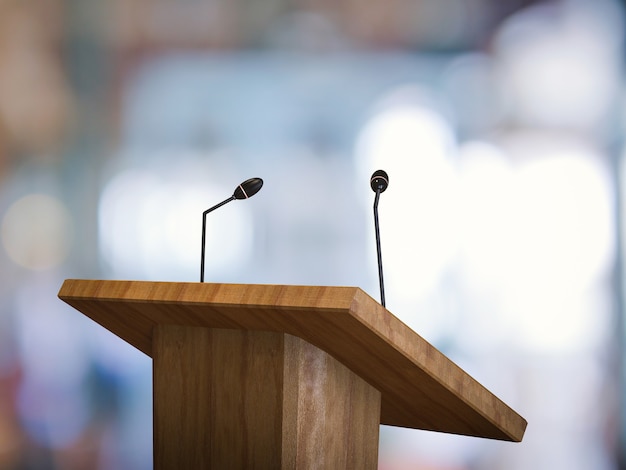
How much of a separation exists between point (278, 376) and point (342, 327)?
19 cm

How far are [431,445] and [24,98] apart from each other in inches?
103

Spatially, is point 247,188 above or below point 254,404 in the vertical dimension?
above

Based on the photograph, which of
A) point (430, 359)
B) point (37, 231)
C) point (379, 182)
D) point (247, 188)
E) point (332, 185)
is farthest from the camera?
point (37, 231)

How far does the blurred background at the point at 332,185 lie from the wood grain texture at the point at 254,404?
2.50 metres

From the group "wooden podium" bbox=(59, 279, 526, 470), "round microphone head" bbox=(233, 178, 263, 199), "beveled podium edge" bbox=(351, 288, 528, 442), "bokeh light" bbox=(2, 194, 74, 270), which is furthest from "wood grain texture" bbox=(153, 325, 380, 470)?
"bokeh light" bbox=(2, 194, 74, 270)

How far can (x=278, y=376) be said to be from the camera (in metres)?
1.55

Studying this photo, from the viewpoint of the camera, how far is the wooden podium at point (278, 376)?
1464 mm

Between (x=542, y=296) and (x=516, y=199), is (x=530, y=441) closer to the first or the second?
(x=542, y=296)

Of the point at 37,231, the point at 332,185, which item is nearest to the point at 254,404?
the point at 332,185

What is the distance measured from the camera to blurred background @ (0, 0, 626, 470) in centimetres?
414

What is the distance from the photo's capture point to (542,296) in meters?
4.15

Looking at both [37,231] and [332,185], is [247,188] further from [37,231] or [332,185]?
[37,231]

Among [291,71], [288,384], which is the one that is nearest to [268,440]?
[288,384]

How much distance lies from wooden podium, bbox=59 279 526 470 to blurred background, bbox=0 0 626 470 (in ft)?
7.94
